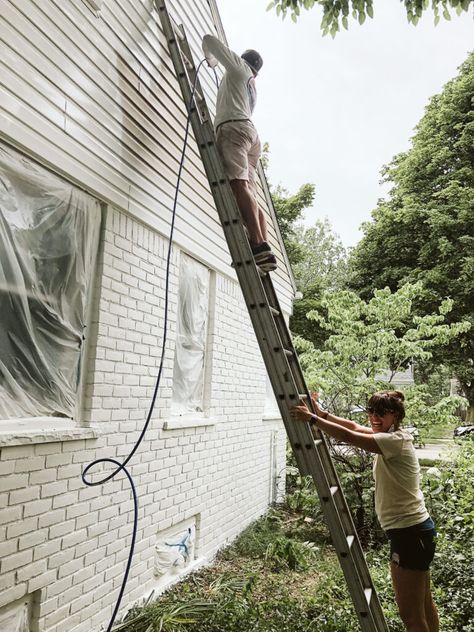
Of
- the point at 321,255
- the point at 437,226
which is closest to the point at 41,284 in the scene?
the point at 437,226

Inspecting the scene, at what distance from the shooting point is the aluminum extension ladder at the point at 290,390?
3.03m

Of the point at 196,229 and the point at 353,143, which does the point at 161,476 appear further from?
the point at 353,143

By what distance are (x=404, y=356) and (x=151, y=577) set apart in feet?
16.1

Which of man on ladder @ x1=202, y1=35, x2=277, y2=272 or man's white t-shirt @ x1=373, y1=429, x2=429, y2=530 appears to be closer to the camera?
man's white t-shirt @ x1=373, y1=429, x2=429, y2=530

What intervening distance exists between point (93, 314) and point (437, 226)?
57.9 feet

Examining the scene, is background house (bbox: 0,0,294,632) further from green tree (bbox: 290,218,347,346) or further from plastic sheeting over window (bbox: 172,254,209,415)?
green tree (bbox: 290,218,347,346)

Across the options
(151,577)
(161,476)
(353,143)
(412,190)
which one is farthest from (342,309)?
(353,143)

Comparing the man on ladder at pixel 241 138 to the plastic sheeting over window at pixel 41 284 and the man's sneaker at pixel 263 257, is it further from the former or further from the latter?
the plastic sheeting over window at pixel 41 284

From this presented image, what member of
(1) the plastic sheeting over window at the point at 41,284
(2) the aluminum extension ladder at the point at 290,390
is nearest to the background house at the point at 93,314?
(1) the plastic sheeting over window at the point at 41,284

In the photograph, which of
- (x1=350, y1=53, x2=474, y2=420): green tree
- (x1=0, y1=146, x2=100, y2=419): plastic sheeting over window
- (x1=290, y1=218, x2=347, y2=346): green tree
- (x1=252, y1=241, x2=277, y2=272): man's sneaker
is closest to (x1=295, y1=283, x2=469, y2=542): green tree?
(x1=252, y1=241, x2=277, y2=272): man's sneaker

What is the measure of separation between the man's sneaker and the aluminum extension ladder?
109mm

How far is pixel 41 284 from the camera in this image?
3.18 meters

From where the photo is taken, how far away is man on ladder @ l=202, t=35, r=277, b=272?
3.58 metres

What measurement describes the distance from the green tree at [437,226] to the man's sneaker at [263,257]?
15.5 m
